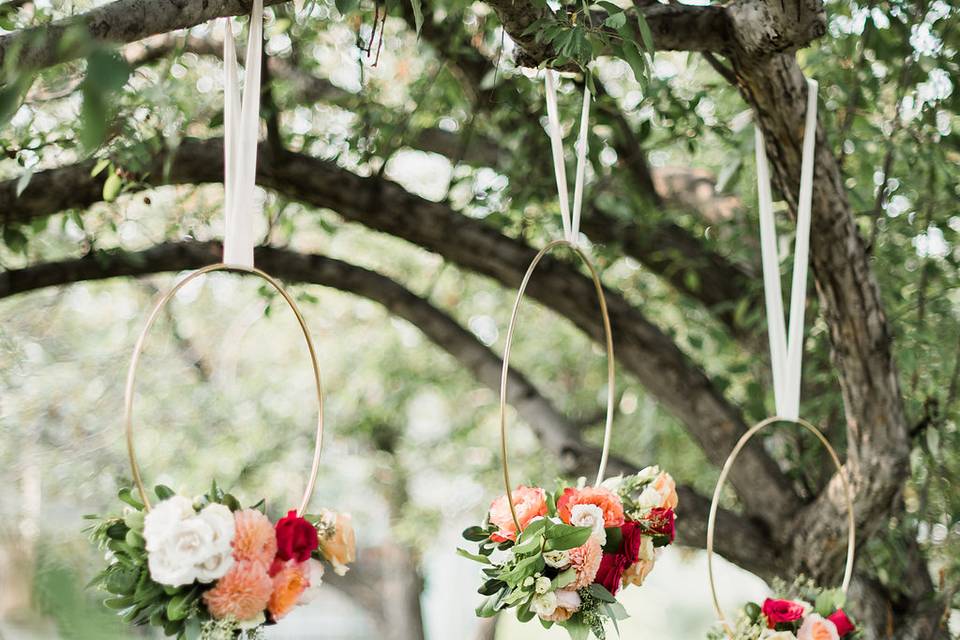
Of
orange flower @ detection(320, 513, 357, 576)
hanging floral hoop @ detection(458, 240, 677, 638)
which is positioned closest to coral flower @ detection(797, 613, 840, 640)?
hanging floral hoop @ detection(458, 240, 677, 638)

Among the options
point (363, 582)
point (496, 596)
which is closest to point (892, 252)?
point (496, 596)

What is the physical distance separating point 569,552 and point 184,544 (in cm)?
50

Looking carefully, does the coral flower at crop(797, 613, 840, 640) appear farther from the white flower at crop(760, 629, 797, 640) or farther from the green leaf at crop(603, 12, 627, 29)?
the green leaf at crop(603, 12, 627, 29)

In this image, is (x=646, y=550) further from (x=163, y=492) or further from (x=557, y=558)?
(x=163, y=492)

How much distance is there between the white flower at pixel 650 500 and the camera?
1447 mm

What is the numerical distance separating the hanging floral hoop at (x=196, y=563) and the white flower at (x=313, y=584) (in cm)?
1

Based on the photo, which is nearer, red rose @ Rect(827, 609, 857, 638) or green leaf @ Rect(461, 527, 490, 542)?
green leaf @ Rect(461, 527, 490, 542)

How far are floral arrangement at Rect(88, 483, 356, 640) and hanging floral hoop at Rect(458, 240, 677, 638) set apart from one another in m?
0.25

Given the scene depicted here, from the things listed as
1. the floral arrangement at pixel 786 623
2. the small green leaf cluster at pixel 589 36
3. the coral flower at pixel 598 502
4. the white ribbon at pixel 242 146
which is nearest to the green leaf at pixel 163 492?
the white ribbon at pixel 242 146

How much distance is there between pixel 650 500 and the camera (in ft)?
4.76

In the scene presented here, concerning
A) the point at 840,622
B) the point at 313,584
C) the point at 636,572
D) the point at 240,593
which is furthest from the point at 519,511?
the point at 840,622

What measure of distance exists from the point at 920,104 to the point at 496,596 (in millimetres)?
1703

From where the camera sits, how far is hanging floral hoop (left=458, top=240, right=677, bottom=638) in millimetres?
1274

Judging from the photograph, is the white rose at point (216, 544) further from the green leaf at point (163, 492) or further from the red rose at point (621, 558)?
the red rose at point (621, 558)
